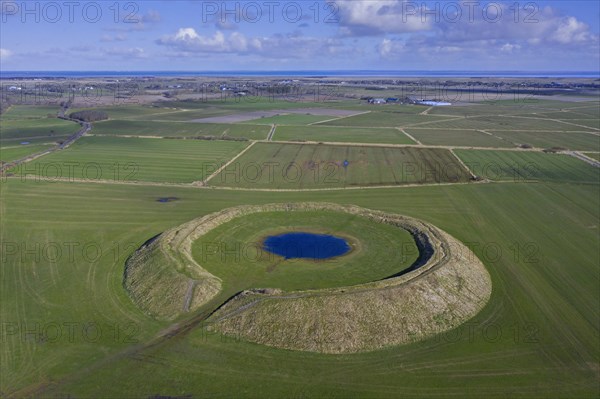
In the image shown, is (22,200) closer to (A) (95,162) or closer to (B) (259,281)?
(A) (95,162)

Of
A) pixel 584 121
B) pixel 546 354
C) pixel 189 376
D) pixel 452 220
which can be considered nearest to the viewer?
pixel 189 376

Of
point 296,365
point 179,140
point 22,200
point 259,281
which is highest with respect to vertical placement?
point 179,140

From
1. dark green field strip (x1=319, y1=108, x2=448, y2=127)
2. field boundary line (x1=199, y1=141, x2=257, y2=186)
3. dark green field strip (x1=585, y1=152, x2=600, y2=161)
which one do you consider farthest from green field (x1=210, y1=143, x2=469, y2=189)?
dark green field strip (x1=319, y1=108, x2=448, y2=127)

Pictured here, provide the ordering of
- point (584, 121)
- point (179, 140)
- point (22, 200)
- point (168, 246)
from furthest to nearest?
1. point (584, 121)
2. point (179, 140)
3. point (22, 200)
4. point (168, 246)

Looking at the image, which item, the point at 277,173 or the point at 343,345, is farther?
the point at 277,173

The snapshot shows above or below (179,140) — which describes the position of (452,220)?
below

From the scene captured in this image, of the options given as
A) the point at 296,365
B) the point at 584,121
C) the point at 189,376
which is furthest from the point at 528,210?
the point at 584,121
